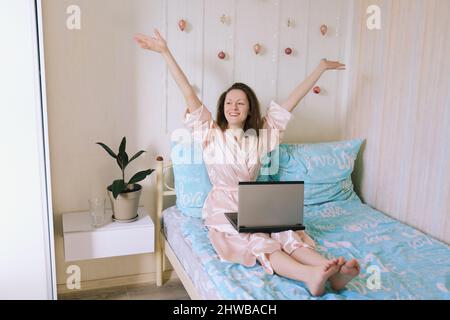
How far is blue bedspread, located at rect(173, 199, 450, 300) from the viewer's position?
161 cm

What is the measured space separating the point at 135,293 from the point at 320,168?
125cm

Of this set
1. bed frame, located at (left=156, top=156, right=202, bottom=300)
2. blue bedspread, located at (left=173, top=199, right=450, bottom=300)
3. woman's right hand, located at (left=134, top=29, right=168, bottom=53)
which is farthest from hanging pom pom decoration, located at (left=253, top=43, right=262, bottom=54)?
blue bedspread, located at (left=173, top=199, right=450, bottom=300)

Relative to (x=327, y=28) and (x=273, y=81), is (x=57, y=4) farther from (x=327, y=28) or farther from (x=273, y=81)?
(x=327, y=28)

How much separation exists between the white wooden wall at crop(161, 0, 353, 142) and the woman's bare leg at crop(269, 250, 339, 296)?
3.66 ft

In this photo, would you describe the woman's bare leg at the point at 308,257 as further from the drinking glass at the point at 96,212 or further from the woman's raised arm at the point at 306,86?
the drinking glass at the point at 96,212

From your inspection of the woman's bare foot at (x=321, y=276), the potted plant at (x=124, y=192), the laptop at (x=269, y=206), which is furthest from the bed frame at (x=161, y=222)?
the woman's bare foot at (x=321, y=276)

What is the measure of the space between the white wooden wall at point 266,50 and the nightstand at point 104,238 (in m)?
0.61

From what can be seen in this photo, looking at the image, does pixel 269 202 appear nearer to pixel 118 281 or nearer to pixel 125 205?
pixel 125 205

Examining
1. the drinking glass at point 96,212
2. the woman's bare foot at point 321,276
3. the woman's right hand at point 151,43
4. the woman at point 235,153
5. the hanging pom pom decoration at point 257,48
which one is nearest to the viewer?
the woman's bare foot at point 321,276

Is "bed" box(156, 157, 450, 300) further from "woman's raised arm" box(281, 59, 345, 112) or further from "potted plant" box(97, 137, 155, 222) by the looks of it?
"woman's raised arm" box(281, 59, 345, 112)

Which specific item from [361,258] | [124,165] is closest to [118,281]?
[124,165]

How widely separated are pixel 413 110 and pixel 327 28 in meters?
0.81

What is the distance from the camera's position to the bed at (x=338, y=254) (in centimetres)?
162

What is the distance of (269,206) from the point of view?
193 cm
